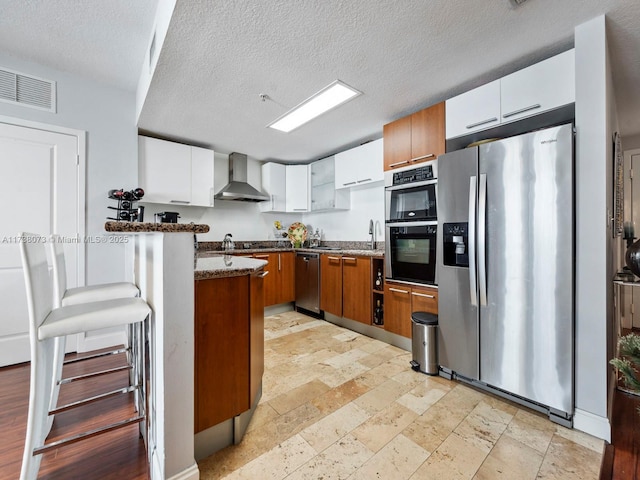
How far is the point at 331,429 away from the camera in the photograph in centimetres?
157

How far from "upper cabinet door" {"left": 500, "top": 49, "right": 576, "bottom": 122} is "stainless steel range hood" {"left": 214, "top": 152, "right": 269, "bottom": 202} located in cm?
312

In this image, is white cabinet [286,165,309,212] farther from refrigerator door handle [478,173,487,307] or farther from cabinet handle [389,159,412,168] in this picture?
refrigerator door handle [478,173,487,307]

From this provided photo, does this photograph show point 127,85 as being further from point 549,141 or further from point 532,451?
point 532,451

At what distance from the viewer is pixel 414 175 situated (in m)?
2.59

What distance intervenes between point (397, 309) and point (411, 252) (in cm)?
59

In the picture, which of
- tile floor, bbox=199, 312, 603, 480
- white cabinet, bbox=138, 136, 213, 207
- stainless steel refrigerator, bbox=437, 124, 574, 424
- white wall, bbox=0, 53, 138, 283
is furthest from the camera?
white cabinet, bbox=138, 136, 213, 207

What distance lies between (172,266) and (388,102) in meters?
2.35

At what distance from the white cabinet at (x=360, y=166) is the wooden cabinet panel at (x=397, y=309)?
4.36ft

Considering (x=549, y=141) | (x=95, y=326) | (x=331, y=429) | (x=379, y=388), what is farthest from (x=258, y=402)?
(x=549, y=141)

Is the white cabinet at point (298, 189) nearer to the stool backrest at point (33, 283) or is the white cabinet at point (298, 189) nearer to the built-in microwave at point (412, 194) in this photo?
the built-in microwave at point (412, 194)

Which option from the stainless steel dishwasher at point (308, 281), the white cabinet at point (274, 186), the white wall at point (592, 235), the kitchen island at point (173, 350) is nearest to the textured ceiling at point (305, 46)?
the white wall at point (592, 235)

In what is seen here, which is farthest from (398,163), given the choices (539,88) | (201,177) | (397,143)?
(201,177)

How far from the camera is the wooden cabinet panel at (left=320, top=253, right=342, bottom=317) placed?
336cm

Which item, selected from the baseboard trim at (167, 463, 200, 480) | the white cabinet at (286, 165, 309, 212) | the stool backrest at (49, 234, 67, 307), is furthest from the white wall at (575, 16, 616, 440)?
the white cabinet at (286, 165, 309, 212)
